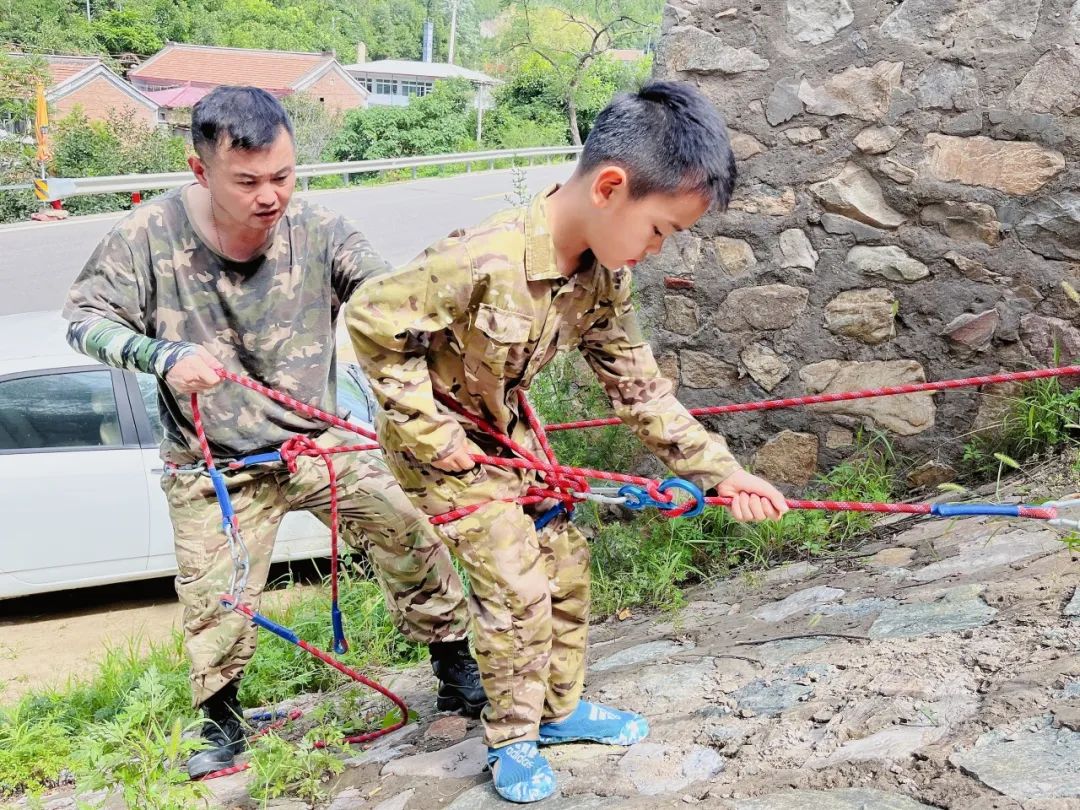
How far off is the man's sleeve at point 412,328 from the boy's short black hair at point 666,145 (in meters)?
0.36

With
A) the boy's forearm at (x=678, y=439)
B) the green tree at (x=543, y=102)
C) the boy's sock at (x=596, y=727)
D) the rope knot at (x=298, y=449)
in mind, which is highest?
the green tree at (x=543, y=102)

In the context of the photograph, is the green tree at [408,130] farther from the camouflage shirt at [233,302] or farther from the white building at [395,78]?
the camouflage shirt at [233,302]

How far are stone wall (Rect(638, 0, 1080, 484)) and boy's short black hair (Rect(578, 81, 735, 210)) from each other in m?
1.91

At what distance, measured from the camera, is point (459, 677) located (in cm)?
302

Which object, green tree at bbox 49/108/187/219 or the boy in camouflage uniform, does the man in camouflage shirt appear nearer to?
the boy in camouflage uniform

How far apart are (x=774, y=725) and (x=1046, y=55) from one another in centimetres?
250

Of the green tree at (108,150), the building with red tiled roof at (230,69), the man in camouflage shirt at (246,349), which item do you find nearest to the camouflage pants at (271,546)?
the man in camouflage shirt at (246,349)

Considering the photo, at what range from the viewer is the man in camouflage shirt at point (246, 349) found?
271 centimetres

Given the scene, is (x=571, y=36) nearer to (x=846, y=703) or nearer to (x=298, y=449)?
(x=298, y=449)

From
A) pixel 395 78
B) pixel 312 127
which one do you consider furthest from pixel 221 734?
pixel 395 78

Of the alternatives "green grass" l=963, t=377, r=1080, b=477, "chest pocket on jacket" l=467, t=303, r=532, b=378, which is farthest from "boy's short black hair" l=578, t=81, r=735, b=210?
"green grass" l=963, t=377, r=1080, b=477

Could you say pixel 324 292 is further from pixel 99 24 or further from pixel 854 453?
pixel 99 24

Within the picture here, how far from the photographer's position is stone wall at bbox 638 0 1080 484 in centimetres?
357

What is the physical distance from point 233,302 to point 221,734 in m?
1.23
